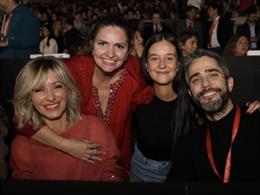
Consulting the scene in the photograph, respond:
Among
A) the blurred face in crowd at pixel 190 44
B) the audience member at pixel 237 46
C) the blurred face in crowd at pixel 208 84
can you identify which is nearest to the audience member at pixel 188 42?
the blurred face in crowd at pixel 190 44

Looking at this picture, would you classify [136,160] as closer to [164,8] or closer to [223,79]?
[223,79]

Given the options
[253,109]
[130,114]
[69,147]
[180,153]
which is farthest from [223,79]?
[69,147]

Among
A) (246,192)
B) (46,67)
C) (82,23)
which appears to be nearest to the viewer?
(246,192)

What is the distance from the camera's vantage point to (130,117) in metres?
2.40

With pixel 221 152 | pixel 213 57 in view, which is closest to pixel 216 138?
pixel 221 152

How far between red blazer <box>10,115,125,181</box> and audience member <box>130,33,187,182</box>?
26cm

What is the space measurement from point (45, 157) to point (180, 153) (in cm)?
60

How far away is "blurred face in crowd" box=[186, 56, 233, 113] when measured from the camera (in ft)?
6.23

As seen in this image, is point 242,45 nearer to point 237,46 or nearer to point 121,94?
point 237,46

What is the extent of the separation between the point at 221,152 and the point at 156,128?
0.49m

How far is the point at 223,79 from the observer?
2.00 m

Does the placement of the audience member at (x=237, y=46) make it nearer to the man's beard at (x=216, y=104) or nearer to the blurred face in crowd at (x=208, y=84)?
the blurred face in crowd at (x=208, y=84)

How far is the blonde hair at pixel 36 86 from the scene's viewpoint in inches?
76.4

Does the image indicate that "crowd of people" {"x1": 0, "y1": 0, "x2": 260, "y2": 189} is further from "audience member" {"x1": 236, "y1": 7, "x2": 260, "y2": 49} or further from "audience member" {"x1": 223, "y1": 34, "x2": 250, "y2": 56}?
"audience member" {"x1": 236, "y1": 7, "x2": 260, "y2": 49}
